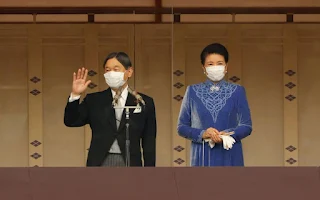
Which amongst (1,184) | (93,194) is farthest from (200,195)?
(1,184)

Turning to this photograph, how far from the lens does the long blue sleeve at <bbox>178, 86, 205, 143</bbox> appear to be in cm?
598

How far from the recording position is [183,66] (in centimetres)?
849

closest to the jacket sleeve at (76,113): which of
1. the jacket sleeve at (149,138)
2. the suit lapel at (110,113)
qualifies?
the suit lapel at (110,113)

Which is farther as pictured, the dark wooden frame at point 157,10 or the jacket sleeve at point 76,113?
the dark wooden frame at point 157,10

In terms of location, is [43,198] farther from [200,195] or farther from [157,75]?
[157,75]

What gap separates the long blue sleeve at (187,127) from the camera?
5.98 m

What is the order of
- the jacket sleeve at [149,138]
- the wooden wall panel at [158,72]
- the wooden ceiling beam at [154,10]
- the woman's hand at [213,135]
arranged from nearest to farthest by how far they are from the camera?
the woman's hand at [213,135] < the jacket sleeve at [149,138] < the wooden ceiling beam at [154,10] < the wooden wall panel at [158,72]

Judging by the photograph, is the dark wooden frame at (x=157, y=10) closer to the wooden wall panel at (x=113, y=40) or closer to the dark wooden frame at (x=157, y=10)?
the dark wooden frame at (x=157, y=10)

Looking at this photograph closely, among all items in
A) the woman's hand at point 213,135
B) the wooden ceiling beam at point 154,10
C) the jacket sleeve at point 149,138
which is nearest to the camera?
the woman's hand at point 213,135

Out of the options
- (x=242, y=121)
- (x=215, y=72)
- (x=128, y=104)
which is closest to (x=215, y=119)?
(x=242, y=121)

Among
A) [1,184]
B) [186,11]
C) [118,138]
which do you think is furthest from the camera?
[186,11]

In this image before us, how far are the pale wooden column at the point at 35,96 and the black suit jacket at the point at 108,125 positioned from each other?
2425mm

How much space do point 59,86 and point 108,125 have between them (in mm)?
2554

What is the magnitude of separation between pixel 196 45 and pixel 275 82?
25.3 inches
